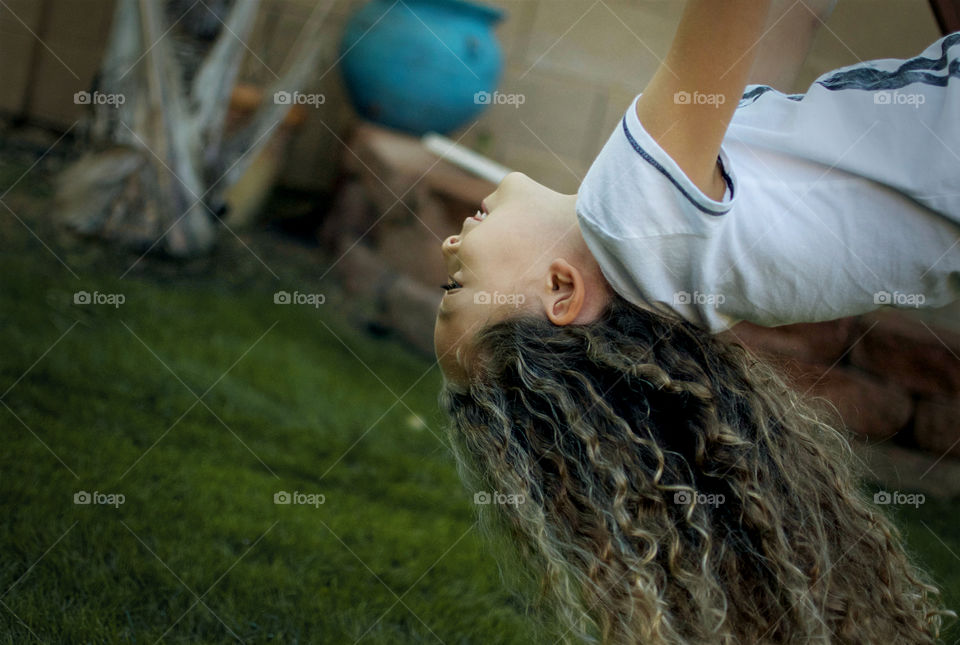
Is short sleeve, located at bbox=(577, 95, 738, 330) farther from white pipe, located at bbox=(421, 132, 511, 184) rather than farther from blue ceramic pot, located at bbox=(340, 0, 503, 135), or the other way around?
blue ceramic pot, located at bbox=(340, 0, 503, 135)

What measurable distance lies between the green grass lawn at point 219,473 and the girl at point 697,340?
26.7 inches

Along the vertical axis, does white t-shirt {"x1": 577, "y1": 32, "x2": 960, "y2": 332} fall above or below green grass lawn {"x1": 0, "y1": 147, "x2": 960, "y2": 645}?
above

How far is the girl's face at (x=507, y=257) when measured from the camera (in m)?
1.37

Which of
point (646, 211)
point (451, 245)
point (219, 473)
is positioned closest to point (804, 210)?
point (646, 211)

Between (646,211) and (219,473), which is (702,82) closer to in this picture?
(646,211)

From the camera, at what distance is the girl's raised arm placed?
1106 mm

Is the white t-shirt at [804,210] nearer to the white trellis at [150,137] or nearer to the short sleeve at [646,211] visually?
the short sleeve at [646,211]

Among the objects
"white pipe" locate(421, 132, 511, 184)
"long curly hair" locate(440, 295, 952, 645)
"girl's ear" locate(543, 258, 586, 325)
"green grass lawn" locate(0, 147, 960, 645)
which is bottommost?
"green grass lawn" locate(0, 147, 960, 645)

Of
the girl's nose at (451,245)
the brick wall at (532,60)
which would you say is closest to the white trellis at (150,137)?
the brick wall at (532,60)

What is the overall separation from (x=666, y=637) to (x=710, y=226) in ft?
1.94

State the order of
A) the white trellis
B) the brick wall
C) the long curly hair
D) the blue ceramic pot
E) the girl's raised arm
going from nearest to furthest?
the girl's raised arm
the long curly hair
the brick wall
the white trellis
the blue ceramic pot

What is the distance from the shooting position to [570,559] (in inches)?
53.5

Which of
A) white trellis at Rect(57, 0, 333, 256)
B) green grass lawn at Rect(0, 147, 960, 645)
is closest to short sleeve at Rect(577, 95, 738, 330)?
green grass lawn at Rect(0, 147, 960, 645)

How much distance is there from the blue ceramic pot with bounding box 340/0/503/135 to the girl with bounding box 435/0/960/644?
2.75 meters
